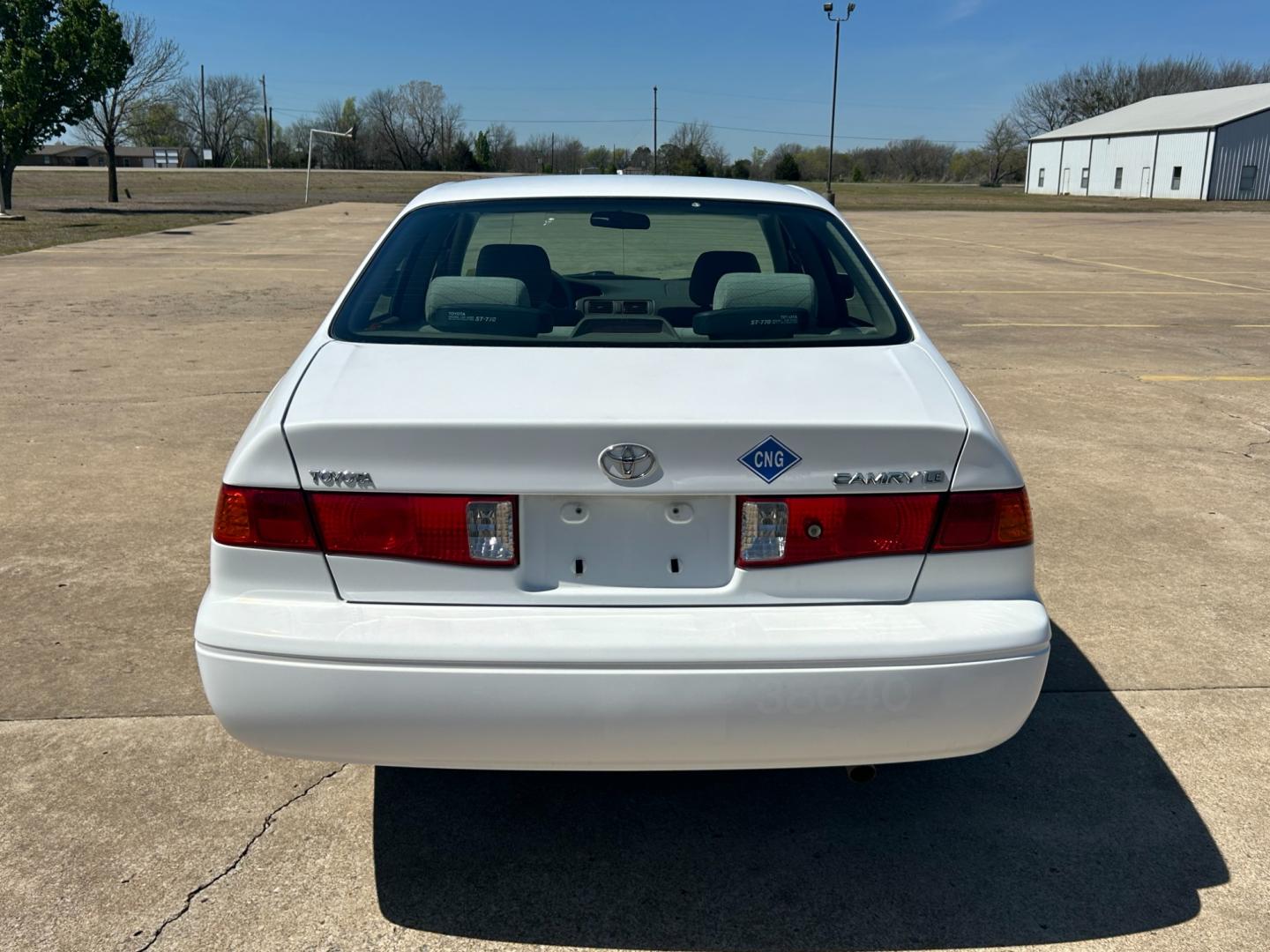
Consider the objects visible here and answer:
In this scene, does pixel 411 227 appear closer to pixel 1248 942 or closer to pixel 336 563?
pixel 336 563

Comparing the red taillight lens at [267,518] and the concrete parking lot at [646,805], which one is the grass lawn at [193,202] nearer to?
the concrete parking lot at [646,805]

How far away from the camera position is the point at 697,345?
9.51 feet

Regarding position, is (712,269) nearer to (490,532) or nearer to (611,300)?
(611,300)

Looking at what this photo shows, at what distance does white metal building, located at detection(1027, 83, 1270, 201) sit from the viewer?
59469 millimetres

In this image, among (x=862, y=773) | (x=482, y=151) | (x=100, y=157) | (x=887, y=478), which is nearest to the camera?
(x=887, y=478)

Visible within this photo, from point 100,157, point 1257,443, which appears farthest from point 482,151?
point 1257,443

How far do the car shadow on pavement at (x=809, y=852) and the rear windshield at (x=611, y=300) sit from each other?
1216 millimetres

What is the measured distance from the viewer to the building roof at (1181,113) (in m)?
60.5

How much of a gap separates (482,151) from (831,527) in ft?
367

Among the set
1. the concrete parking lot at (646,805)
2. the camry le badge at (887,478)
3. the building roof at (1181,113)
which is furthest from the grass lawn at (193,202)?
the camry le badge at (887,478)

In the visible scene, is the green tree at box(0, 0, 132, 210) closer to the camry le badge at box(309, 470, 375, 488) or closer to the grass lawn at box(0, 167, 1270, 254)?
the grass lawn at box(0, 167, 1270, 254)

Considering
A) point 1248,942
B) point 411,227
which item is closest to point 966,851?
point 1248,942

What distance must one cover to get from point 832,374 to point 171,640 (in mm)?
2572

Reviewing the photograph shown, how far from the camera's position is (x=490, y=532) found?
7.77ft
